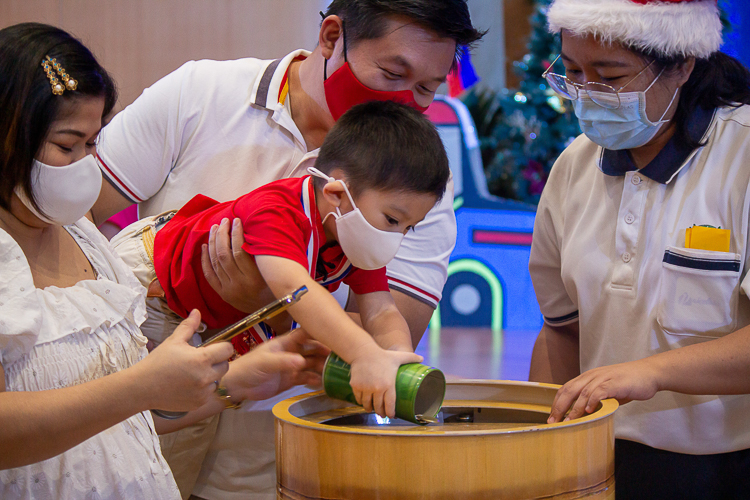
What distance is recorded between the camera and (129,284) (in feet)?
4.17

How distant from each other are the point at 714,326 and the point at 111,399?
113cm

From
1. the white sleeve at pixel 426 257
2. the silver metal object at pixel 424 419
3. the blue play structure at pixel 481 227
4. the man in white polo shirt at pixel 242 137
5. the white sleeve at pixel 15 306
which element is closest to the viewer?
the white sleeve at pixel 15 306

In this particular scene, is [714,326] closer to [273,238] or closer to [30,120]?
[273,238]

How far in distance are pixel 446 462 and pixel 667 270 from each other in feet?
2.51

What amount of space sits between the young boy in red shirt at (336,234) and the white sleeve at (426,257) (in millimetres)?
261

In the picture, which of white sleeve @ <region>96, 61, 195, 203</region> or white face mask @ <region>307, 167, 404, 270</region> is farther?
white sleeve @ <region>96, 61, 195, 203</region>

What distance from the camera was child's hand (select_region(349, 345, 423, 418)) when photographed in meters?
1.06

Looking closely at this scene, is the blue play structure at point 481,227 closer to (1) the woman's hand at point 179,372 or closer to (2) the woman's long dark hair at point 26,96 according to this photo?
(2) the woman's long dark hair at point 26,96

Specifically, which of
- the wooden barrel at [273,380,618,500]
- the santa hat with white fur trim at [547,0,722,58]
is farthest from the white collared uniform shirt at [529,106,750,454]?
the wooden barrel at [273,380,618,500]

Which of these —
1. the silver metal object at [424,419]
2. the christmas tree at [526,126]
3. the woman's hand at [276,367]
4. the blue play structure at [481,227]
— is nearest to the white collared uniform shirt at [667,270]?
the silver metal object at [424,419]

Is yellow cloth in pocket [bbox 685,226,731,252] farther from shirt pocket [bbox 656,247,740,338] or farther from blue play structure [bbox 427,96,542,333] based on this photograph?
blue play structure [bbox 427,96,542,333]

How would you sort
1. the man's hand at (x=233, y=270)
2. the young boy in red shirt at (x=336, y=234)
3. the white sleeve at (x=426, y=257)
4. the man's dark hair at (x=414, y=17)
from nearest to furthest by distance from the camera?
the young boy in red shirt at (x=336, y=234)
the man's hand at (x=233, y=270)
the man's dark hair at (x=414, y=17)
the white sleeve at (x=426, y=257)

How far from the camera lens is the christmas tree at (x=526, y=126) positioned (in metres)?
5.73

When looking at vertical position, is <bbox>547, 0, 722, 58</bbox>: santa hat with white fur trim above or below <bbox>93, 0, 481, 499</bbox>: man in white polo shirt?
above
